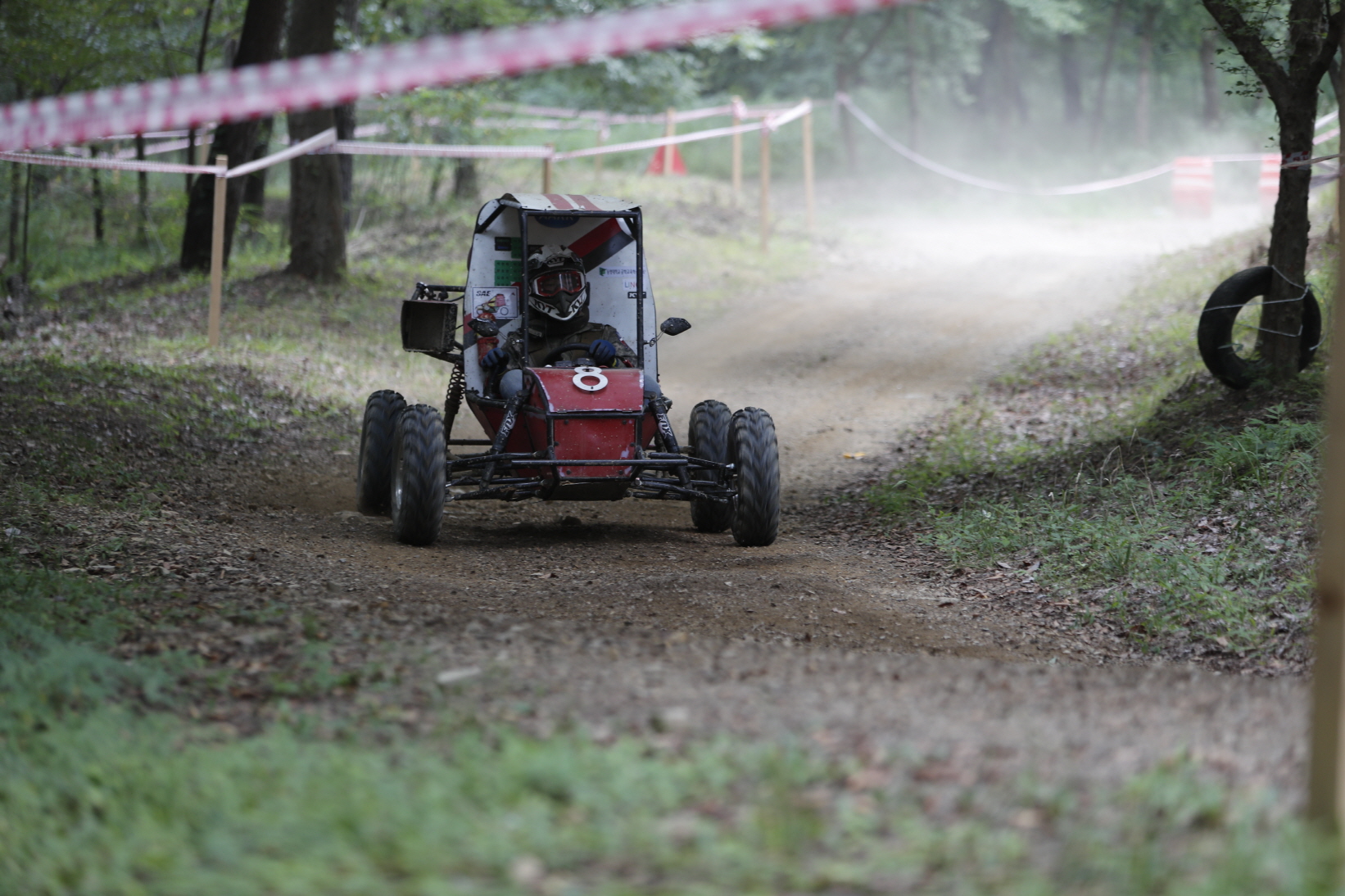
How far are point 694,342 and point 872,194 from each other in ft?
49.0

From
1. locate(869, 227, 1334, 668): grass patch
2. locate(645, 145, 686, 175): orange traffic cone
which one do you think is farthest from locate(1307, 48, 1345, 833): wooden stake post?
locate(645, 145, 686, 175): orange traffic cone

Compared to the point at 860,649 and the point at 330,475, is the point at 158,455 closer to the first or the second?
the point at 330,475

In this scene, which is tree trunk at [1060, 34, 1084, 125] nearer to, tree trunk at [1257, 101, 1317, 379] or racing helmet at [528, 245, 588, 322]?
tree trunk at [1257, 101, 1317, 379]

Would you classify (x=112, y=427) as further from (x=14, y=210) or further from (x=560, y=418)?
(x=14, y=210)

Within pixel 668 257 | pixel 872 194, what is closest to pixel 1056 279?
pixel 668 257

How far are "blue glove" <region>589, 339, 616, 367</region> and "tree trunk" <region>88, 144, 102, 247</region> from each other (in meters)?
13.8

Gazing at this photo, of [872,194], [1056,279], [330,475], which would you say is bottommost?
[330,475]

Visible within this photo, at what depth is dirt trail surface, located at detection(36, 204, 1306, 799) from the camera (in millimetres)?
3807

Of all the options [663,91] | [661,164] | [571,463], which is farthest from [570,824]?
[661,164]

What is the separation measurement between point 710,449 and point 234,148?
34.0 ft

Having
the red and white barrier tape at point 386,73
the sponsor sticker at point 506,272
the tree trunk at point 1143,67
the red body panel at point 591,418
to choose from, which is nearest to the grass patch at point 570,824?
the red and white barrier tape at point 386,73

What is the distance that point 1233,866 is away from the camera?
2896 millimetres

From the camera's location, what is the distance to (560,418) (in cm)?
732

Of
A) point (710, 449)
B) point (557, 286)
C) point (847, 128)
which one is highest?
point (847, 128)
